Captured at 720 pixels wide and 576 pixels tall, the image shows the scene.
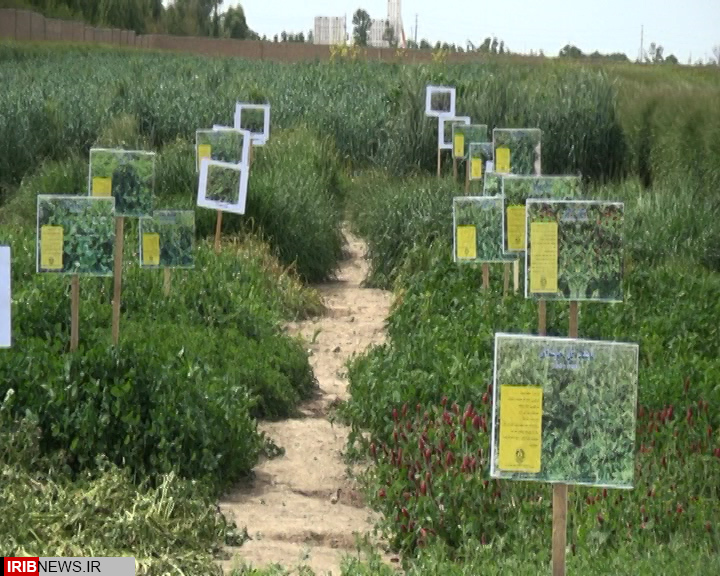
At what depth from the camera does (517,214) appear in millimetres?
8617

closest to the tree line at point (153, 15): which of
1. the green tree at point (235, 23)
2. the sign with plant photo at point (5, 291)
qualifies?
the green tree at point (235, 23)

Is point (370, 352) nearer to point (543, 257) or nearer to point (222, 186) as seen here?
point (222, 186)

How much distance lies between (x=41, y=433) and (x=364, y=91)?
1759cm

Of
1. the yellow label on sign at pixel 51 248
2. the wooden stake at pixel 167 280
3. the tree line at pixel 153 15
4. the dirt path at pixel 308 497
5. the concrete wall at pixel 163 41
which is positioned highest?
the tree line at pixel 153 15

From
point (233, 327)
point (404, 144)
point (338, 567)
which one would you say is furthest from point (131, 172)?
point (404, 144)

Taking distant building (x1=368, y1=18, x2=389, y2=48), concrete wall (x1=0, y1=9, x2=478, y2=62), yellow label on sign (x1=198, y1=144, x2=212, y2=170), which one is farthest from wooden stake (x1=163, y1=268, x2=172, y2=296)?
distant building (x1=368, y1=18, x2=389, y2=48)

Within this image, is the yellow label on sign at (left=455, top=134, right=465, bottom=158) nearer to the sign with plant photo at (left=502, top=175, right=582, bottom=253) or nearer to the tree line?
the sign with plant photo at (left=502, top=175, right=582, bottom=253)

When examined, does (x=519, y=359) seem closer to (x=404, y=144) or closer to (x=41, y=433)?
(x=41, y=433)

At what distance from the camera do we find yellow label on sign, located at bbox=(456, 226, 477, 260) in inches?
370

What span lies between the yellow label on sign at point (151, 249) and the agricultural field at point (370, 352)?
6 centimetres

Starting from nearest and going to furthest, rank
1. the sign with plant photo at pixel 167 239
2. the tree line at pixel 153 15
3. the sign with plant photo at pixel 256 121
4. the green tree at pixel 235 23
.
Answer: the sign with plant photo at pixel 167 239 → the sign with plant photo at pixel 256 121 → the tree line at pixel 153 15 → the green tree at pixel 235 23

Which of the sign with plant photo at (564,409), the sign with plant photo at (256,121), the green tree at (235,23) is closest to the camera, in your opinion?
the sign with plant photo at (564,409)

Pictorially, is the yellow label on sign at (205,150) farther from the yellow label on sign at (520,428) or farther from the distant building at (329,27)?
the distant building at (329,27)

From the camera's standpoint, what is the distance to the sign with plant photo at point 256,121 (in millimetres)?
14438
